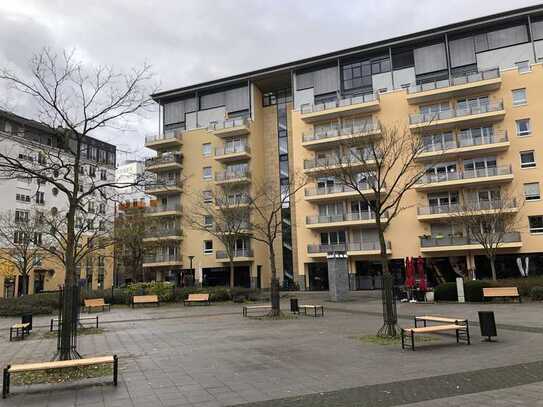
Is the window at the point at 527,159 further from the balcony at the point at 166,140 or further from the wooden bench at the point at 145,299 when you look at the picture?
the balcony at the point at 166,140

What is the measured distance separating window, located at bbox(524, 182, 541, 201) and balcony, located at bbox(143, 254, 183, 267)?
118ft

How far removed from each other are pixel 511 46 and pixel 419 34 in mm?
8175

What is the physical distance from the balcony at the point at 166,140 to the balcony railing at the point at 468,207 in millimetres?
29257

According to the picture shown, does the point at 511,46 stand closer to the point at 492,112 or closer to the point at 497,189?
the point at 492,112

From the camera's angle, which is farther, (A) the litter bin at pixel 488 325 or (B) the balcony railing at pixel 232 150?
(B) the balcony railing at pixel 232 150

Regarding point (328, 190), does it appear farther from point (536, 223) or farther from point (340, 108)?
point (536, 223)

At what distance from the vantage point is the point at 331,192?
44094 mm

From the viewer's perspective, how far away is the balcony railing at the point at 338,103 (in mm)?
43812

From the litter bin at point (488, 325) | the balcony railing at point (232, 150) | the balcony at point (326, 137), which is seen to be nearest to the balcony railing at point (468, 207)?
the balcony at point (326, 137)

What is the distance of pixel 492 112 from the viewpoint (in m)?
39.1

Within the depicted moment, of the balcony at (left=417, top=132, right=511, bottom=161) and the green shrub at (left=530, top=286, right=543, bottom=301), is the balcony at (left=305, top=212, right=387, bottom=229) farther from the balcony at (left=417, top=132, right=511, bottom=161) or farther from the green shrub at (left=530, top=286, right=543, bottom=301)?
the green shrub at (left=530, top=286, right=543, bottom=301)

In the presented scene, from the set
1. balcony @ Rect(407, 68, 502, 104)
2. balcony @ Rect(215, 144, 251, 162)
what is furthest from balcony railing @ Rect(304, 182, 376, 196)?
balcony @ Rect(407, 68, 502, 104)

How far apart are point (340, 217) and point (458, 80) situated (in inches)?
641

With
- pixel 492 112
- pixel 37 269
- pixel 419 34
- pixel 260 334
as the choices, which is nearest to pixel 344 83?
pixel 419 34
